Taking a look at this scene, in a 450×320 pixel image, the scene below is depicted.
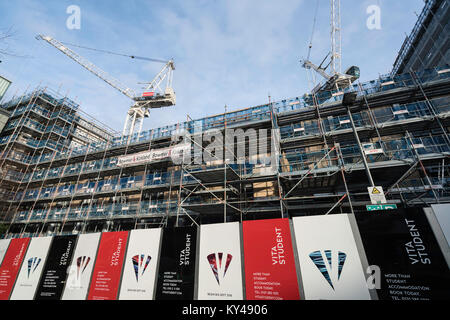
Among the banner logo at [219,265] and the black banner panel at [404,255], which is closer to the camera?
the black banner panel at [404,255]

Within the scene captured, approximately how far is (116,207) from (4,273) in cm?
984

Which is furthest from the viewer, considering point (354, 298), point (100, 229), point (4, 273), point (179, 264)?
point (100, 229)

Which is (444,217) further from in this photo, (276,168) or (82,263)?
(82,263)

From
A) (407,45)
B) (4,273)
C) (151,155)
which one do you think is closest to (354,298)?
(4,273)

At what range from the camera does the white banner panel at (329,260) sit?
4.60m

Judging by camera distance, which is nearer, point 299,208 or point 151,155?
point 299,208

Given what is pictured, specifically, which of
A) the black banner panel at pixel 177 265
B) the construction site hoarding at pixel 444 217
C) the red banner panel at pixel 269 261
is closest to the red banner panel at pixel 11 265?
the black banner panel at pixel 177 265

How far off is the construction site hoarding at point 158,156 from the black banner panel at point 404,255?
13.0 m

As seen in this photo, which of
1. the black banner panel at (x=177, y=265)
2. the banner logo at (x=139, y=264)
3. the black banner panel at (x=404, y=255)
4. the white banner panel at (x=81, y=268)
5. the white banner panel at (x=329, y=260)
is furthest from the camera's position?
the white banner panel at (x=81, y=268)

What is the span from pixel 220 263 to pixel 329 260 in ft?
9.77

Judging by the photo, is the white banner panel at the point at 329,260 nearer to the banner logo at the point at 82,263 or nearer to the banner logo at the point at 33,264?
the banner logo at the point at 82,263

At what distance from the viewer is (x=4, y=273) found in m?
8.61
